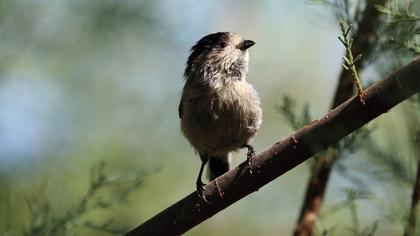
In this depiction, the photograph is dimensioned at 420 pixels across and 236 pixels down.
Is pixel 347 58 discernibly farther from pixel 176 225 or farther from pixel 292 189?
pixel 292 189

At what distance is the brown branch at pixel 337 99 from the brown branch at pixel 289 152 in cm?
74

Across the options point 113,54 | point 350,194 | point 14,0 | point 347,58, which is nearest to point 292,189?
point 113,54

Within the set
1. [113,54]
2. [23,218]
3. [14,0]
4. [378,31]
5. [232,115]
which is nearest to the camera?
[378,31]

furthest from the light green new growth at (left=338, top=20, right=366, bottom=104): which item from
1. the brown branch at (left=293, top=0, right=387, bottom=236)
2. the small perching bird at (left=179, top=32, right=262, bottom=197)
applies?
the small perching bird at (left=179, top=32, right=262, bottom=197)

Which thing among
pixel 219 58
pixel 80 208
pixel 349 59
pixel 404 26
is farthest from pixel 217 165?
pixel 349 59

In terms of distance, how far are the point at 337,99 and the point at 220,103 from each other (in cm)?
75

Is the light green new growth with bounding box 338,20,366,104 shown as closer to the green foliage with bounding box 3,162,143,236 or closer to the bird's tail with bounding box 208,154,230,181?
the green foliage with bounding box 3,162,143,236

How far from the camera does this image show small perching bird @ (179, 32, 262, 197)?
4.22m

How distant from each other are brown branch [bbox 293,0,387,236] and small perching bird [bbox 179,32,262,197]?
0.42 m

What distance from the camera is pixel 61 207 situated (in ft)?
14.6

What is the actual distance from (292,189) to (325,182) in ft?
8.78

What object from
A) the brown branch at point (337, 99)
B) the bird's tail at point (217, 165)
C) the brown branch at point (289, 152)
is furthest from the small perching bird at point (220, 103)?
the brown branch at point (289, 152)

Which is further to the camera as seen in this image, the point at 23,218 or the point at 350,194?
the point at 23,218

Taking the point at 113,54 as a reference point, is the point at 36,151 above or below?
below
